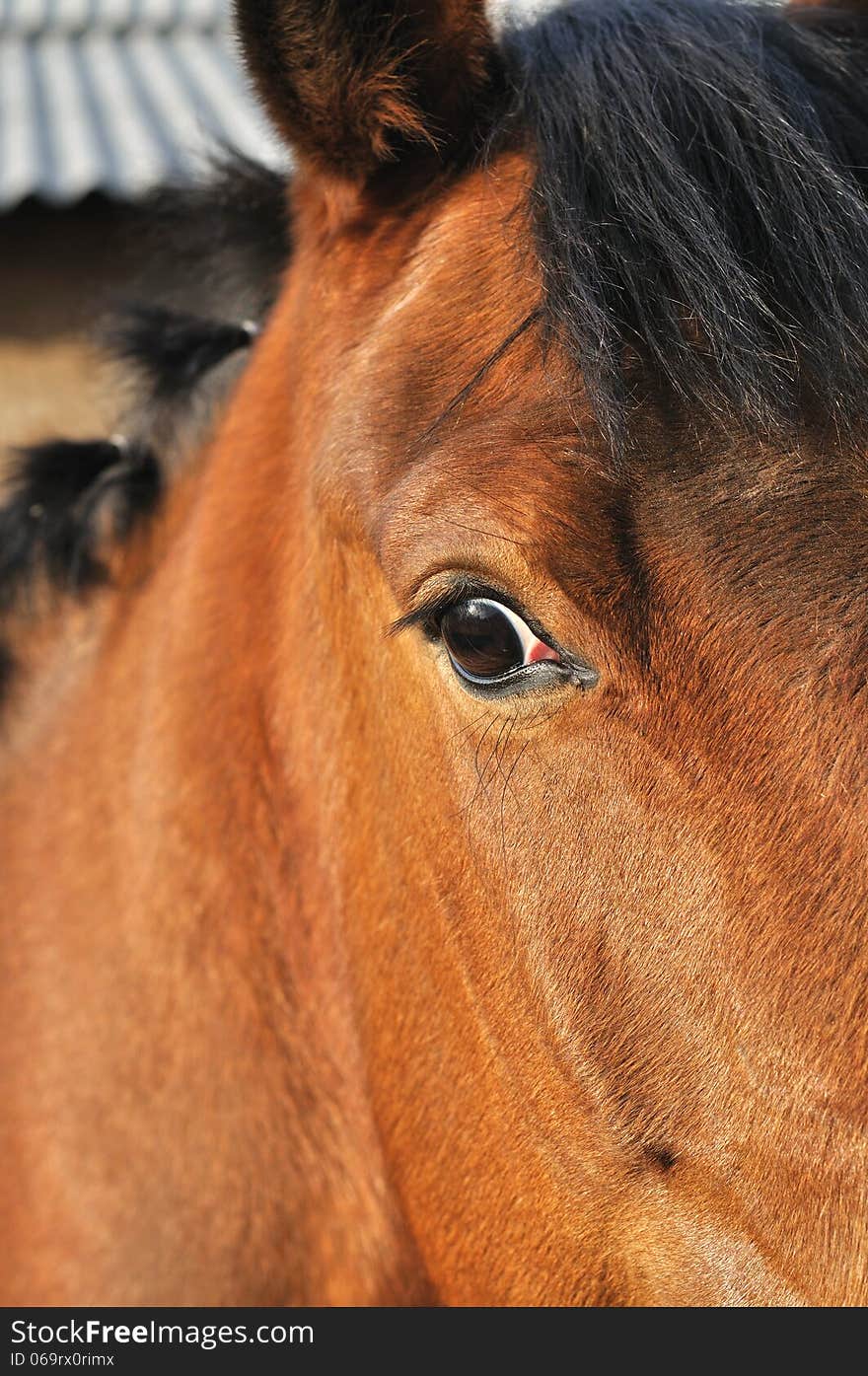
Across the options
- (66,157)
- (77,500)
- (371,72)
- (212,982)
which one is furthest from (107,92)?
(212,982)

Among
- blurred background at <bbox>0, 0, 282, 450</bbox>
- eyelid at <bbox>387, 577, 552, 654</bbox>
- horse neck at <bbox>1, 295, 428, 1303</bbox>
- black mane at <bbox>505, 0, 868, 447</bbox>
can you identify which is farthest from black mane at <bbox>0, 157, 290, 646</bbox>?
blurred background at <bbox>0, 0, 282, 450</bbox>

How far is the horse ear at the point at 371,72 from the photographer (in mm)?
1533

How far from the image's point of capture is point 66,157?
495 cm

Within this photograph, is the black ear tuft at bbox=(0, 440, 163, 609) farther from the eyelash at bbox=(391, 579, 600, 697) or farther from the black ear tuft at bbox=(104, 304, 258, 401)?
the eyelash at bbox=(391, 579, 600, 697)

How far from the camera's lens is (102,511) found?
2.22 metres

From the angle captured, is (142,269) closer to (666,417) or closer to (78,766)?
(78,766)

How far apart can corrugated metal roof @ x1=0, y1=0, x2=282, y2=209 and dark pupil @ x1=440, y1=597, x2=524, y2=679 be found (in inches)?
131

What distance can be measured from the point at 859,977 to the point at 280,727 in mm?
993

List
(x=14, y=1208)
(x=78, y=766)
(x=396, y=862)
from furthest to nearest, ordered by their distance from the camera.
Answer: (x=78, y=766) < (x=14, y=1208) < (x=396, y=862)

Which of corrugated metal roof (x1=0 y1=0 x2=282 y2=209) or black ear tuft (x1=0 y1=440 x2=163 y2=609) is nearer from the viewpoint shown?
black ear tuft (x1=0 y1=440 x2=163 y2=609)

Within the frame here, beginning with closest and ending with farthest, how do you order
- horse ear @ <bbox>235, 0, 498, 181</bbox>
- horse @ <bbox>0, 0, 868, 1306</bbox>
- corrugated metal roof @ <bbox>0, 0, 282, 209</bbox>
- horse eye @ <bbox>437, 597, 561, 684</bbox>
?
horse @ <bbox>0, 0, 868, 1306</bbox>
horse eye @ <bbox>437, 597, 561, 684</bbox>
horse ear @ <bbox>235, 0, 498, 181</bbox>
corrugated metal roof @ <bbox>0, 0, 282, 209</bbox>

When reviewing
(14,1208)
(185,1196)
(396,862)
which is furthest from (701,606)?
(14,1208)

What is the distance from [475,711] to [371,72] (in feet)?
2.78

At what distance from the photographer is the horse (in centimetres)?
119
